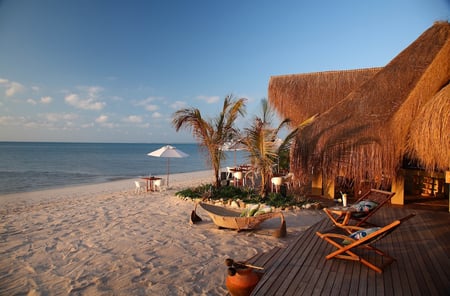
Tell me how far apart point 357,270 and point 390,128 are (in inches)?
215

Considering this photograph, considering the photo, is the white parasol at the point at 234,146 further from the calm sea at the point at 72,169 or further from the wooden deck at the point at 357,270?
the wooden deck at the point at 357,270

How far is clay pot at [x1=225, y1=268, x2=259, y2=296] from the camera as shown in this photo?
2316mm

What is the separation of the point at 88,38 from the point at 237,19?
6.76 metres

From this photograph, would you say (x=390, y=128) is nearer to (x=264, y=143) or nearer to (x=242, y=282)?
(x=264, y=143)

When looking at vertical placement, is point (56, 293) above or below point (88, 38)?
below

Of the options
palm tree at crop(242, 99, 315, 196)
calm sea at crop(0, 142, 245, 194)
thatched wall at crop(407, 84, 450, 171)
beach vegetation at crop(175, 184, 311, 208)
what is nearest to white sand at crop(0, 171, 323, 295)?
beach vegetation at crop(175, 184, 311, 208)

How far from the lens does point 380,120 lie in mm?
7242

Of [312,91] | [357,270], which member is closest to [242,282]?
[357,270]

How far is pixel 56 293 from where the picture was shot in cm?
315

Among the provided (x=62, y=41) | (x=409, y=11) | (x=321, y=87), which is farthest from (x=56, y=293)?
(x=321, y=87)

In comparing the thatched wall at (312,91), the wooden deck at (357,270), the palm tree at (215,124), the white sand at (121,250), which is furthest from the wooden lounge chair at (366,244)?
the thatched wall at (312,91)

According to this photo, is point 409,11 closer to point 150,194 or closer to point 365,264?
point 365,264

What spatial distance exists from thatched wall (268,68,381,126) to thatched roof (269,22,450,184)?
3.46 m

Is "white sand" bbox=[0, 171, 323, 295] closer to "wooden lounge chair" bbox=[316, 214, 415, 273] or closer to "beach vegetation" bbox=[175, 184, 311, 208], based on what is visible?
"beach vegetation" bbox=[175, 184, 311, 208]
